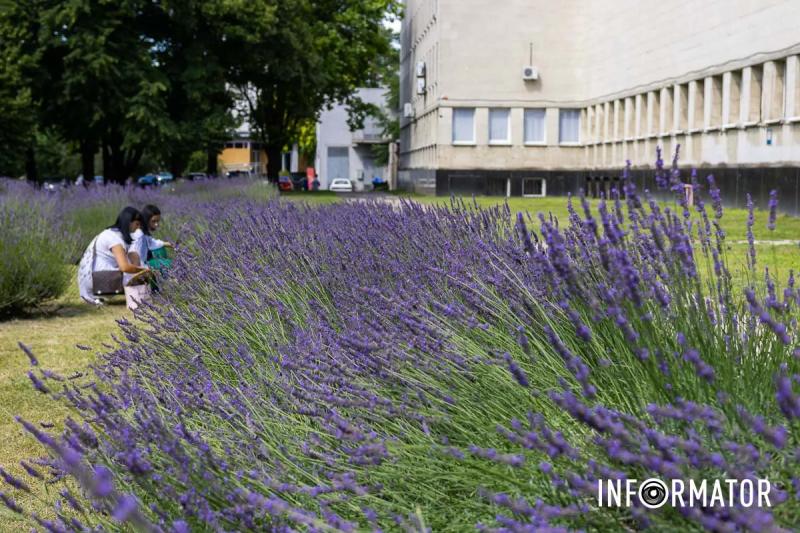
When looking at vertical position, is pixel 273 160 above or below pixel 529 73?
below

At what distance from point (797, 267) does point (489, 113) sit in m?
40.6

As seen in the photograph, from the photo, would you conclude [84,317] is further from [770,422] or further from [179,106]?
[179,106]

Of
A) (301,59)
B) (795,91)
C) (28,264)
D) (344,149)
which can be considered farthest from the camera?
(344,149)

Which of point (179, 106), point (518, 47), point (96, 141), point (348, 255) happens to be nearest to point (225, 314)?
point (348, 255)

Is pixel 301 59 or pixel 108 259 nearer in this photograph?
pixel 108 259

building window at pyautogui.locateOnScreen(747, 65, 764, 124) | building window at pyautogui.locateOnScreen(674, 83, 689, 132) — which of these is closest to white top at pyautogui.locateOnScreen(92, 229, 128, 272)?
building window at pyautogui.locateOnScreen(747, 65, 764, 124)

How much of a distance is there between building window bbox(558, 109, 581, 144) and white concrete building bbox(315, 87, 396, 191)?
4971cm

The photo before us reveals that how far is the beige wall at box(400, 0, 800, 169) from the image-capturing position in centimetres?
3044

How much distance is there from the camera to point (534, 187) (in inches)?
2042

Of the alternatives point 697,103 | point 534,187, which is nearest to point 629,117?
point 534,187

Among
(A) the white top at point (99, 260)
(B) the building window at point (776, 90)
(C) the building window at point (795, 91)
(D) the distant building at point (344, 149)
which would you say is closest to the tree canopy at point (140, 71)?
(B) the building window at point (776, 90)

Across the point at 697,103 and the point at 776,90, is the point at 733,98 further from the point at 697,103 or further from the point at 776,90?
the point at 697,103

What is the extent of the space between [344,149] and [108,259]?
92.5 meters

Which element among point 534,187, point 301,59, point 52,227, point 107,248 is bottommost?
point 107,248
